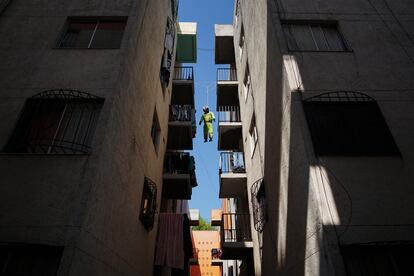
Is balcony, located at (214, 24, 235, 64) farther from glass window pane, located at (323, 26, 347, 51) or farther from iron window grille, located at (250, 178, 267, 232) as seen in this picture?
iron window grille, located at (250, 178, 267, 232)

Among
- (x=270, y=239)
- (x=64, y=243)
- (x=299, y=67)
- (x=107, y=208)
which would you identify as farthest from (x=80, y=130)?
(x=270, y=239)

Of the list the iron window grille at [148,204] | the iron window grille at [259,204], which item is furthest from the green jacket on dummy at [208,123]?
the iron window grille at [148,204]

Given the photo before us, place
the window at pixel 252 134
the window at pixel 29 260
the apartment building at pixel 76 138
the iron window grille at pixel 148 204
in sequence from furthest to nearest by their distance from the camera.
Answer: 1. the window at pixel 252 134
2. the iron window grille at pixel 148 204
3. the apartment building at pixel 76 138
4. the window at pixel 29 260

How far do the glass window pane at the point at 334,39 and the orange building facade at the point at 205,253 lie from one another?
20614 mm

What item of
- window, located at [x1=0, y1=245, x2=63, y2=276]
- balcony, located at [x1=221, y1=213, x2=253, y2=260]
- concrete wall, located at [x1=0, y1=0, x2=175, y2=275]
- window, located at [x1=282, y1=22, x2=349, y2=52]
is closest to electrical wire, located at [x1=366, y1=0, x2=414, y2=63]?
window, located at [x1=282, y1=22, x2=349, y2=52]

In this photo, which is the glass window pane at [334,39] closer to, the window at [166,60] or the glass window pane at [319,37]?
the glass window pane at [319,37]

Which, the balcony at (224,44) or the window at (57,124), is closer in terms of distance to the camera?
the window at (57,124)

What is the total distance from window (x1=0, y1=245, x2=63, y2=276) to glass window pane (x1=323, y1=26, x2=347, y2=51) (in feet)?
27.9

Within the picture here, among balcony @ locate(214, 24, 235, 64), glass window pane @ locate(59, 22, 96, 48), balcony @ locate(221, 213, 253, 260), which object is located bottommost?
balcony @ locate(221, 213, 253, 260)

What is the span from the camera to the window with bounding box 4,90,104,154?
19.0ft

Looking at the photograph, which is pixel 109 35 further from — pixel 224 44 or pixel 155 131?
pixel 224 44

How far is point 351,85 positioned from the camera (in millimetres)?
6914

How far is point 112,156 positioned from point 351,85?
20.1 feet

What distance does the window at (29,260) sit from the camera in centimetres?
430
